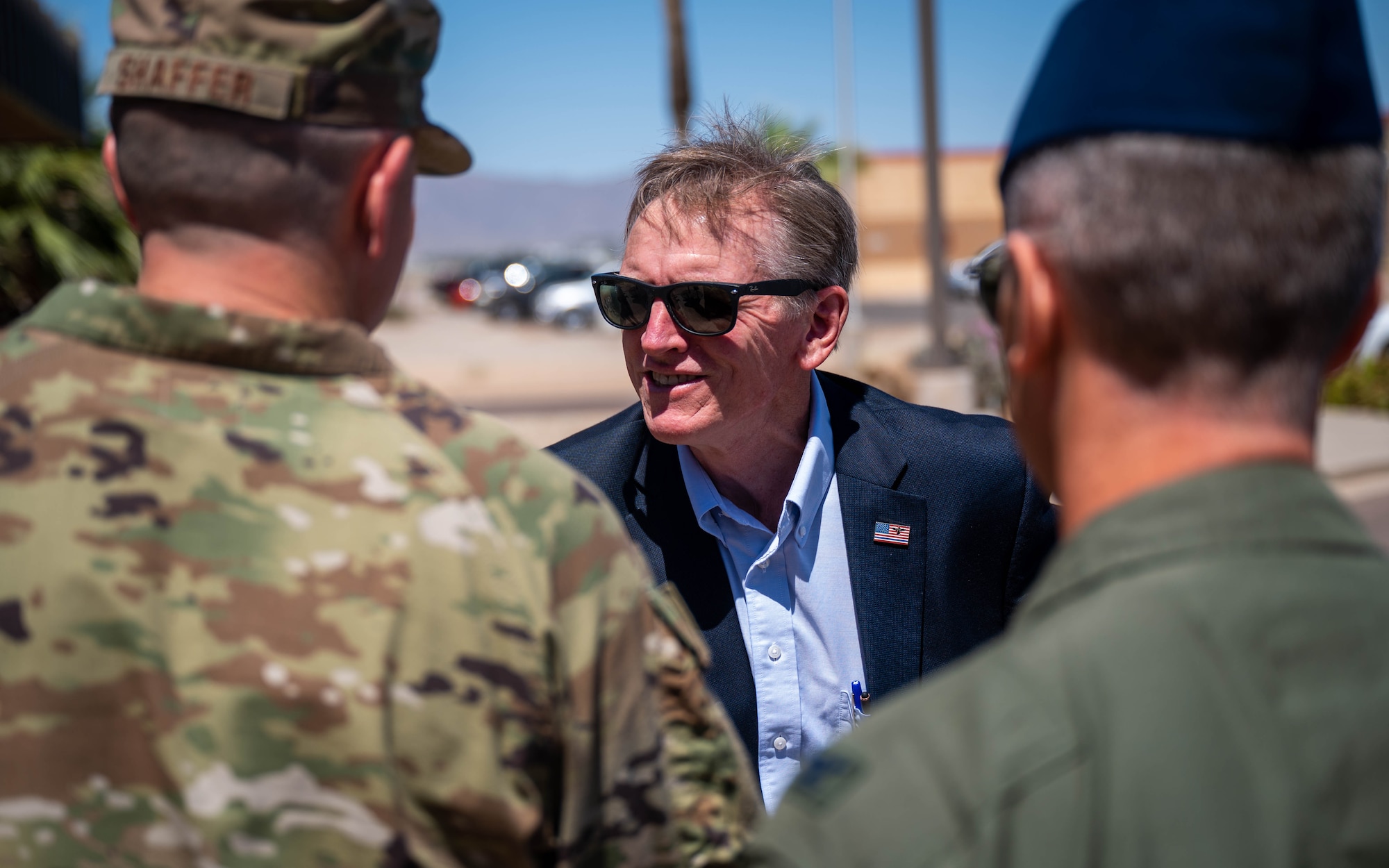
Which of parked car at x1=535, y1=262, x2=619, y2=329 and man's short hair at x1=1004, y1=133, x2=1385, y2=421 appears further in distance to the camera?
parked car at x1=535, y1=262, x2=619, y2=329

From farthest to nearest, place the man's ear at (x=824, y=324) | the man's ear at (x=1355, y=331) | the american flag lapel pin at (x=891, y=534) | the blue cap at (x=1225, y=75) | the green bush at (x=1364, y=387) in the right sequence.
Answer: the green bush at (x=1364, y=387) → the man's ear at (x=824, y=324) → the american flag lapel pin at (x=891, y=534) → the man's ear at (x=1355, y=331) → the blue cap at (x=1225, y=75)

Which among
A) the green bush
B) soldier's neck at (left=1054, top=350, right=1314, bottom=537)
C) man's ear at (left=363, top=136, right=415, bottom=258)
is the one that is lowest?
the green bush

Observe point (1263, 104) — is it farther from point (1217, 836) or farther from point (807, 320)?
point (807, 320)

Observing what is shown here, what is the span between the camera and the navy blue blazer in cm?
245

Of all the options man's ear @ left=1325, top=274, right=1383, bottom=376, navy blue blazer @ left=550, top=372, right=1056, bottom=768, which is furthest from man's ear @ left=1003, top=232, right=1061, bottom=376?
navy blue blazer @ left=550, top=372, right=1056, bottom=768

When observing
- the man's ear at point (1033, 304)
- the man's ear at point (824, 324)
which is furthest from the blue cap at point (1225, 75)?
the man's ear at point (824, 324)

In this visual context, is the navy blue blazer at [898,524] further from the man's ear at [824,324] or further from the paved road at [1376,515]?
the paved road at [1376,515]

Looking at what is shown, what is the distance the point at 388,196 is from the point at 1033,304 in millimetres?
703

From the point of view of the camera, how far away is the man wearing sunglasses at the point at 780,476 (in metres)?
2.45

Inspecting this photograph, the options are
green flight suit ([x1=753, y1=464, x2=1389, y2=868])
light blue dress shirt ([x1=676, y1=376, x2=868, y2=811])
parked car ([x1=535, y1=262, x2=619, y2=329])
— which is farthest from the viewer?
parked car ([x1=535, y1=262, x2=619, y2=329])

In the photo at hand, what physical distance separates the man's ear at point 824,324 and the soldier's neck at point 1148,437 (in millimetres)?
1656

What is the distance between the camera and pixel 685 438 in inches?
103

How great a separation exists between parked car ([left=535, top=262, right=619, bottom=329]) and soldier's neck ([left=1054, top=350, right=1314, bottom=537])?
31.0 metres

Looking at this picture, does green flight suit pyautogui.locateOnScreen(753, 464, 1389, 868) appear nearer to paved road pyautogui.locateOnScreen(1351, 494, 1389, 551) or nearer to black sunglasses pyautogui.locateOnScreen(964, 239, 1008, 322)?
black sunglasses pyautogui.locateOnScreen(964, 239, 1008, 322)
